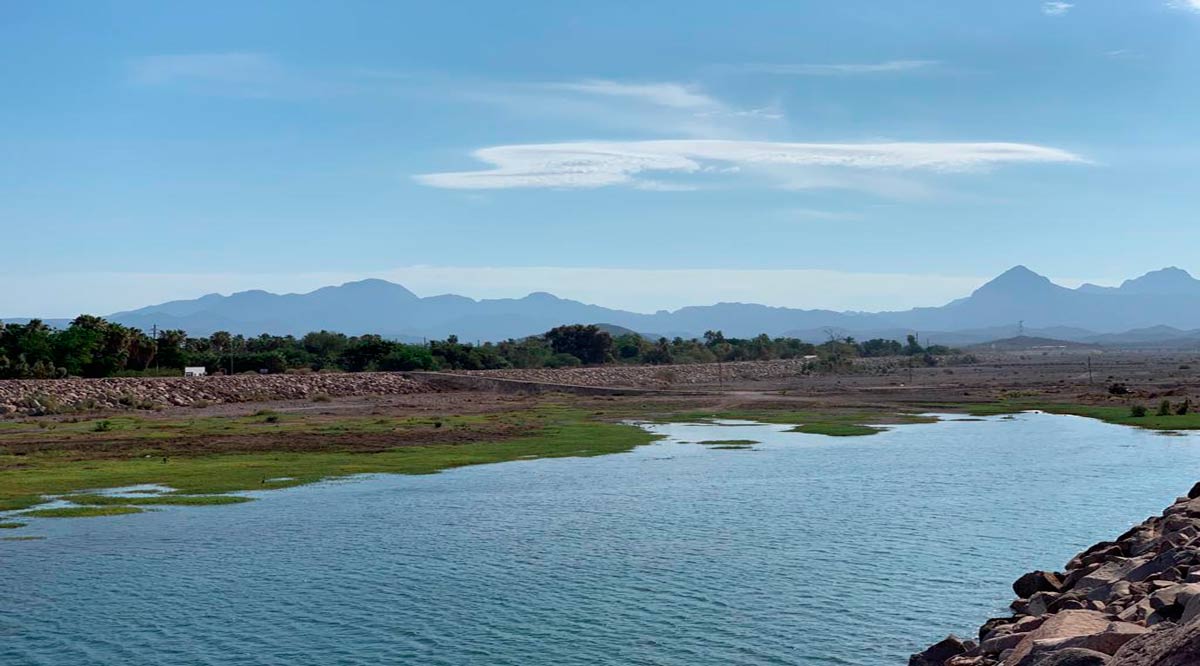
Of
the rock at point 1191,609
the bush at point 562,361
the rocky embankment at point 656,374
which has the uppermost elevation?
the bush at point 562,361

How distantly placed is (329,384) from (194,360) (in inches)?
925

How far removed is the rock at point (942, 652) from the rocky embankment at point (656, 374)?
293ft

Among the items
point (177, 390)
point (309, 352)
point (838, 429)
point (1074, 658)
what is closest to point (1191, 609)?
point (1074, 658)

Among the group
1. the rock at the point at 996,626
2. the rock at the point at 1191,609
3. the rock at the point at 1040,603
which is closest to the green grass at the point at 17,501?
the rock at the point at 996,626

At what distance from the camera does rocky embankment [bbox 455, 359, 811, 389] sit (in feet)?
364

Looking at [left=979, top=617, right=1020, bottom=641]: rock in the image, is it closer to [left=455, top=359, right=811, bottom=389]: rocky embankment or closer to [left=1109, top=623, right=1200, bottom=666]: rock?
[left=1109, top=623, right=1200, bottom=666]: rock

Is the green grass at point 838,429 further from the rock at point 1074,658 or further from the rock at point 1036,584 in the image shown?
the rock at point 1074,658

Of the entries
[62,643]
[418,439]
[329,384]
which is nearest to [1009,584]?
[62,643]

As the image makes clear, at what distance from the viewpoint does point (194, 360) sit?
107375mm

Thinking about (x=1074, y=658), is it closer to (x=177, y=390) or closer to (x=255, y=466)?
(x=255, y=466)

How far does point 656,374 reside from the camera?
12488cm

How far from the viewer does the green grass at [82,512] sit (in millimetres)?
30094

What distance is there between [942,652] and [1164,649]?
6.73 metres

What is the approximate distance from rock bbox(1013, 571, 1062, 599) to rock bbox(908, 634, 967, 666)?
3.85 m
